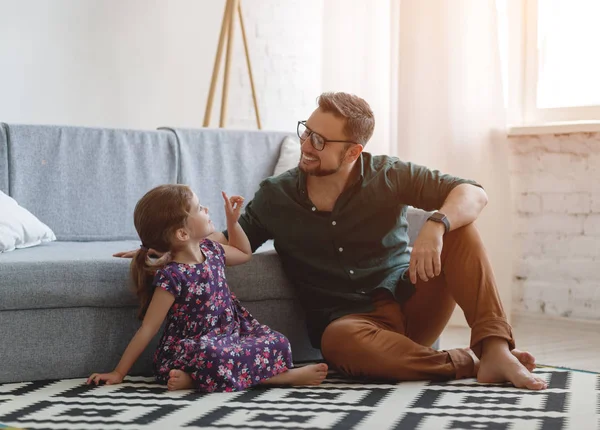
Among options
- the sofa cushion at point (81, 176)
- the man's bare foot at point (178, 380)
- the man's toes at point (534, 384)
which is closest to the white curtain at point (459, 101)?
the sofa cushion at point (81, 176)

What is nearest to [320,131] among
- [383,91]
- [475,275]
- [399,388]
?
[475,275]

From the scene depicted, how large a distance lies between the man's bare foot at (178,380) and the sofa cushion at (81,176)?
1038 mm

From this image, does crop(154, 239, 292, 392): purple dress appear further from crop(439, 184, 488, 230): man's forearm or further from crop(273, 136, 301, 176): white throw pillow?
crop(273, 136, 301, 176): white throw pillow

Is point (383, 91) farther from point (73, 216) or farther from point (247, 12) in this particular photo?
point (73, 216)

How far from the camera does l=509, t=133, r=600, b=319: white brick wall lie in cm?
370

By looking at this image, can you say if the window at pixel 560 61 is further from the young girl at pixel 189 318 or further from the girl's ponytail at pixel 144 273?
the girl's ponytail at pixel 144 273

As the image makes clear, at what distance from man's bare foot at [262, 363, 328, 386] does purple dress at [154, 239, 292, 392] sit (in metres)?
0.02

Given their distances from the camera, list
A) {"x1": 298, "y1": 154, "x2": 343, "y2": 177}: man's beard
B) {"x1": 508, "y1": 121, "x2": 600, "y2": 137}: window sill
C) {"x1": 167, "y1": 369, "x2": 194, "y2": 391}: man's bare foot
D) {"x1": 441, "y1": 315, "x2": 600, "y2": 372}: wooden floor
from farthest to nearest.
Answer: {"x1": 508, "y1": 121, "x2": 600, "y2": 137}: window sill, {"x1": 441, "y1": 315, "x2": 600, "y2": 372}: wooden floor, {"x1": 298, "y1": 154, "x2": 343, "y2": 177}: man's beard, {"x1": 167, "y1": 369, "x2": 194, "y2": 391}: man's bare foot

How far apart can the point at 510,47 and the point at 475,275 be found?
6.13 feet

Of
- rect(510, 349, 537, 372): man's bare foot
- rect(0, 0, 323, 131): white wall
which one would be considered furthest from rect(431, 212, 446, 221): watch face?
rect(0, 0, 323, 131): white wall

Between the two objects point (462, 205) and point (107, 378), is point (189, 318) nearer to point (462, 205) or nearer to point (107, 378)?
point (107, 378)

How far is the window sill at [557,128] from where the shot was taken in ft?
12.0

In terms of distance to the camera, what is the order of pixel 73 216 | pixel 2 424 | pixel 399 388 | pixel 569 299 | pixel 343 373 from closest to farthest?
pixel 2 424
pixel 399 388
pixel 343 373
pixel 73 216
pixel 569 299

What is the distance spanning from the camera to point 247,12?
4.52 meters
